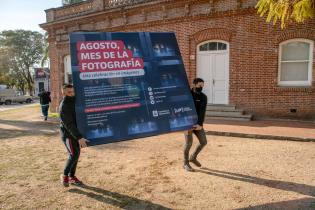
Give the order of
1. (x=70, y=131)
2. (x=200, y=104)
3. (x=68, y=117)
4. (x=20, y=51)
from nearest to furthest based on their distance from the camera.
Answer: (x=70, y=131) → (x=68, y=117) → (x=200, y=104) → (x=20, y=51)

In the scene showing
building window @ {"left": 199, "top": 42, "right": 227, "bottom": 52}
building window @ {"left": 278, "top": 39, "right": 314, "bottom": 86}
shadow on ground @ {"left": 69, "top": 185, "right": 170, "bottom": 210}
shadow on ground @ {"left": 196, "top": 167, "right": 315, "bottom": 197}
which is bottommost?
shadow on ground @ {"left": 69, "top": 185, "right": 170, "bottom": 210}

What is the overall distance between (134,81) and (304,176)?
3.81 m

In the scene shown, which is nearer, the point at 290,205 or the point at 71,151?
the point at 290,205

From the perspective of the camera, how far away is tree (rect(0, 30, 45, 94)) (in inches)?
2116

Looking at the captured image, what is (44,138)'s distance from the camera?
10180 mm

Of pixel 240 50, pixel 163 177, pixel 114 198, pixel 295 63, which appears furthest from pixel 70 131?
pixel 295 63

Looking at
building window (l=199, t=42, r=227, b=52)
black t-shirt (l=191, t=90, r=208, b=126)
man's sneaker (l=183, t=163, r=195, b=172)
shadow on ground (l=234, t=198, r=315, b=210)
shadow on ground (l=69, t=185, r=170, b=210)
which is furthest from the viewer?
building window (l=199, t=42, r=227, b=52)

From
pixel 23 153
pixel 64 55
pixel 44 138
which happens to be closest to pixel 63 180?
pixel 23 153

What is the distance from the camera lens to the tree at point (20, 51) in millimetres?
53750

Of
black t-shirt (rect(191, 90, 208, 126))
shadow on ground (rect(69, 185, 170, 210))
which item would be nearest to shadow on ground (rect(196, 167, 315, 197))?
black t-shirt (rect(191, 90, 208, 126))

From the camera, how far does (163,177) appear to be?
5.77 metres

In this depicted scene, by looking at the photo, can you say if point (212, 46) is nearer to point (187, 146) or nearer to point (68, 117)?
point (187, 146)

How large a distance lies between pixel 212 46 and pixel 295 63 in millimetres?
3627

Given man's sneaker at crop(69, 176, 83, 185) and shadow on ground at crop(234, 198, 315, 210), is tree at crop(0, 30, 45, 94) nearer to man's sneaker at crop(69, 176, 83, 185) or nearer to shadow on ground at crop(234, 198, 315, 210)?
man's sneaker at crop(69, 176, 83, 185)
